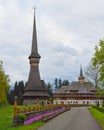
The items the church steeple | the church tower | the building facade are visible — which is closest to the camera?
the church tower

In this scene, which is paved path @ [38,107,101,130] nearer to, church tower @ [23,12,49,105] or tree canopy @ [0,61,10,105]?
tree canopy @ [0,61,10,105]

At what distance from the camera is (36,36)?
372ft

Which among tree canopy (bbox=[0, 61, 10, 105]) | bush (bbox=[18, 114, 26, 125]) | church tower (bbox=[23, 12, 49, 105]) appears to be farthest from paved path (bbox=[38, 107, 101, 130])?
church tower (bbox=[23, 12, 49, 105])

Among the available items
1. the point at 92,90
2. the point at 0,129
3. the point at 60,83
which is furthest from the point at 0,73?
the point at 60,83

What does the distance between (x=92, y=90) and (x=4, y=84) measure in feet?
261

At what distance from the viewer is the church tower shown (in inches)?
4090

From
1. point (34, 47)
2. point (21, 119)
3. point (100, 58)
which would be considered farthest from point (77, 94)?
point (21, 119)

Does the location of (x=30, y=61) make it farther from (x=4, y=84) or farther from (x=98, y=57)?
(x=98, y=57)

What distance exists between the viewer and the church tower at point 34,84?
104 metres

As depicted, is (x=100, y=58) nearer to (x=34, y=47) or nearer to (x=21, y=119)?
(x=21, y=119)

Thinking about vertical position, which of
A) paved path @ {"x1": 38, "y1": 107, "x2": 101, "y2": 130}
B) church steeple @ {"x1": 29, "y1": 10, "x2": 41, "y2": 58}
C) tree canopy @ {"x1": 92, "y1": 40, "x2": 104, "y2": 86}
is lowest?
paved path @ {"x1": 38, "y1": 107, "x2": 101, "y2": 130}

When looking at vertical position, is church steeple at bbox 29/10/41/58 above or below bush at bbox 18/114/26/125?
above

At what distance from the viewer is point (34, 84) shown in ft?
351

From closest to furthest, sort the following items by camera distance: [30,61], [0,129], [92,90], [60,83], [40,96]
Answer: [0,129], [40,96], [30,61], [92,90], [60,83]
